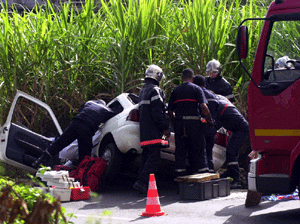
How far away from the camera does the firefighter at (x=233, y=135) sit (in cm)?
878

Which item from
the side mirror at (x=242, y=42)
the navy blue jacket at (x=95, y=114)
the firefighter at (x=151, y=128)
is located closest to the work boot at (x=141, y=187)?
the firefighter at (x=151, y=128)

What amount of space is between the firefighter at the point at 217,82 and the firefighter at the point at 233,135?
514mm

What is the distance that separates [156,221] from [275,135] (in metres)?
1.58

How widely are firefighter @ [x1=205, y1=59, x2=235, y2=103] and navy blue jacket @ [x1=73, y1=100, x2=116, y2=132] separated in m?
1.83

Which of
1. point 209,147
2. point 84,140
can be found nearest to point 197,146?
point 209,147

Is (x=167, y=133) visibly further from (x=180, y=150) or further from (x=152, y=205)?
(x=152, y=205)

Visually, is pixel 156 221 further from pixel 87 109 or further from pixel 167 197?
pixel 87 109

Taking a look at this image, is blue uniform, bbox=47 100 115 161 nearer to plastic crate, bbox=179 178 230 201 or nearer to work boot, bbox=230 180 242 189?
plastic crate, bbox=179 178 230 201

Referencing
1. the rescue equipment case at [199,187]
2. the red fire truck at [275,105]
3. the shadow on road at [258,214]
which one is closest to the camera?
the red fire truck at [275,105]

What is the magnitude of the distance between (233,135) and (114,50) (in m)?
3.01

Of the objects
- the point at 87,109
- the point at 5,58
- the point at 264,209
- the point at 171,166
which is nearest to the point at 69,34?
the point at 5,58

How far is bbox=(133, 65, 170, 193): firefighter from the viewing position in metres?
8.01

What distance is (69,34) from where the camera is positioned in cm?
1103

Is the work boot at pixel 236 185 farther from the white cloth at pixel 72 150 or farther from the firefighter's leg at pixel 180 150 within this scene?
the white cloth at pixel 72 150
